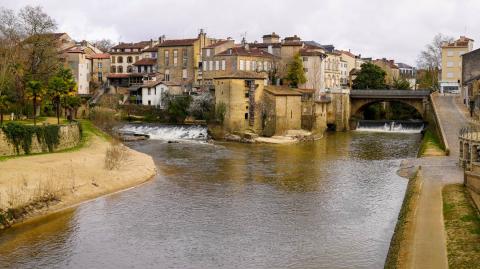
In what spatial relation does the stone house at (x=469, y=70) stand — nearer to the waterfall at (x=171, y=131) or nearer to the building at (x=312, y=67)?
the building at (x=312, y=67)

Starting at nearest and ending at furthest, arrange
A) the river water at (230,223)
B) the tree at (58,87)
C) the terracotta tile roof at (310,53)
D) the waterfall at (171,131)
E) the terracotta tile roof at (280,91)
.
→ 1. the river water at (230,223)
2. the tree at (58,87)
3. the terracotta tile roof at (280,91)
4. the waterfall at (171,131)
5. the terracotta tile roof at (310,53)

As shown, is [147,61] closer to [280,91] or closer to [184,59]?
[184,59]

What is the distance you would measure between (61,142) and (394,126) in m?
43.9

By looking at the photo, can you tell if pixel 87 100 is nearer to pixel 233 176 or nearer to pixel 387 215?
pixel 233 176

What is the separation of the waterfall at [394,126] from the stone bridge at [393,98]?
7.94 feet

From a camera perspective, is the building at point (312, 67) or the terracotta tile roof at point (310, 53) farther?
the building at point (312, 67)

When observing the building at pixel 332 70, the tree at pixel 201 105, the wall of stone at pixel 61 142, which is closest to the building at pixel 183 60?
the tree at pixel 201 105

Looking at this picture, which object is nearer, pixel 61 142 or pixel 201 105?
pixel 61 142

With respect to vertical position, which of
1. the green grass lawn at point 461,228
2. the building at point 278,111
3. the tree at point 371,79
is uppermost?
the tree at point 371,79

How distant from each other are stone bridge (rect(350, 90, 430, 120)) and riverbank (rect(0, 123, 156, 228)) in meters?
40.7

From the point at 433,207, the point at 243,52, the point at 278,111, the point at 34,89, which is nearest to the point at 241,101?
the point at 278,111

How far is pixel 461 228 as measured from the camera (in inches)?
926

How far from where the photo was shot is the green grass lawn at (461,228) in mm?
19828

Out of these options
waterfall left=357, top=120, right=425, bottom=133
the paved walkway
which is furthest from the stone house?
the paved walkway
